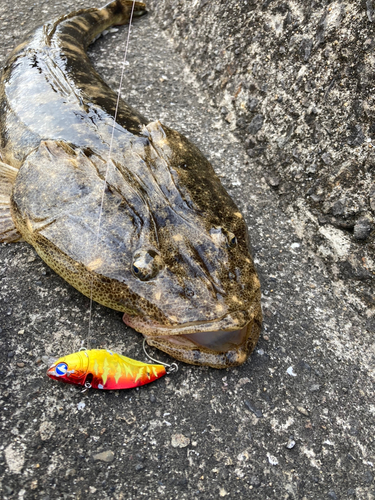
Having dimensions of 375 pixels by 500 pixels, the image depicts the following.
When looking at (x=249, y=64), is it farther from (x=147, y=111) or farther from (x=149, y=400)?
(x=149, y=400)

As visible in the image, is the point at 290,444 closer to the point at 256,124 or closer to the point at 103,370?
the point at 103,370

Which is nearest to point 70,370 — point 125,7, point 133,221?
point 133,221

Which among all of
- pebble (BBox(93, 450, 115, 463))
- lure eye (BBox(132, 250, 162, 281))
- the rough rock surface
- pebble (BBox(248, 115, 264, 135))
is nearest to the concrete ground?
pebble (BBox(93, 450, 115, 463))

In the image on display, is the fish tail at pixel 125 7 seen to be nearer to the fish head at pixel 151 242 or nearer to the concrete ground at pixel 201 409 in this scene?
the fish head at pixel 151 242

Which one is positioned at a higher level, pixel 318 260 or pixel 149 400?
pixel 318 260

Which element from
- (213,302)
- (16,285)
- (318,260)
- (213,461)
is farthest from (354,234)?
(16,285)
